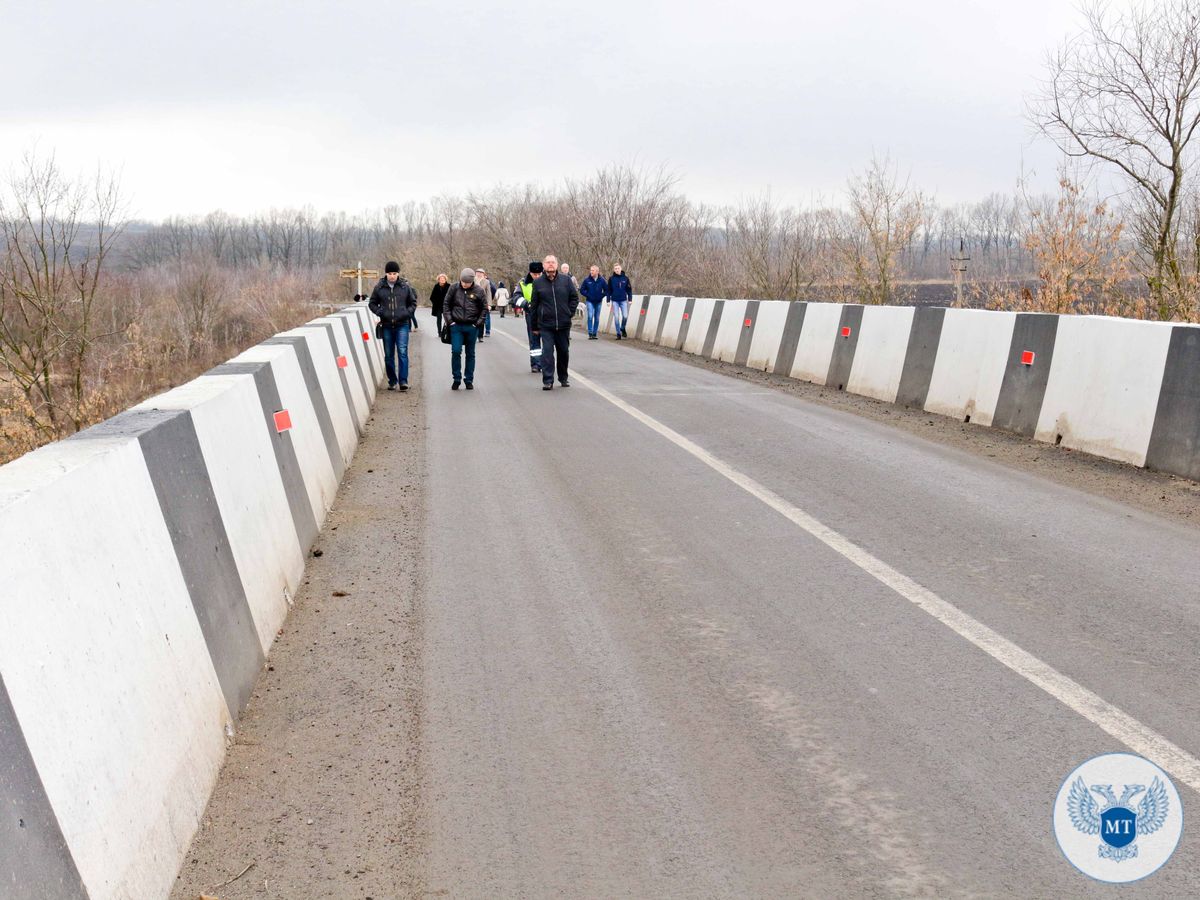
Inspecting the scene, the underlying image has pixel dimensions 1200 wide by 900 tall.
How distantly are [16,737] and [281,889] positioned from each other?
105cm

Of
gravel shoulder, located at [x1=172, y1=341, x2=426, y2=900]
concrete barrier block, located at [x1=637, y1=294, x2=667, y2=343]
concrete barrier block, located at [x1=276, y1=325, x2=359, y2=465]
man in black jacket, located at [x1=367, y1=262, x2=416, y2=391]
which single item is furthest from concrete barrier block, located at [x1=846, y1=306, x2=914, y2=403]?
concrete barrier block, located at [x1=637, y1=294, x2=667, y2=343]

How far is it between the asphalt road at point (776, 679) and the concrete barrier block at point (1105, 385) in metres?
1.28

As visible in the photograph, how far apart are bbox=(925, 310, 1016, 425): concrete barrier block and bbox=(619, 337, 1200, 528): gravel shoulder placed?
196 mm

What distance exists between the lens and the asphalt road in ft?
11.0

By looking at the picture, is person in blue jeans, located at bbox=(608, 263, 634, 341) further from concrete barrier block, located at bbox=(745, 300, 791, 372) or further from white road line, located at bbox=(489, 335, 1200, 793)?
white road line, located at bbox=(489, 335, 1200, 793)

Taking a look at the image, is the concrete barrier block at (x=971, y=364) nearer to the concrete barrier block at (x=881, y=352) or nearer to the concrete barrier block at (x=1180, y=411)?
the concrete barrier block at (x=881, y=352)

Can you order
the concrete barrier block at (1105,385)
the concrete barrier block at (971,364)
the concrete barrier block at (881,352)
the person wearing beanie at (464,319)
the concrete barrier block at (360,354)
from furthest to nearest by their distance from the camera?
the person wearing beanie at (464,319), the concrete barrier block at (360,354), the concrete barrier block at (881,352), the concrete barrier block at (971,364), the concrete barrier block at (1105,385)

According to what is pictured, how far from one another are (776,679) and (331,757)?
1779 millimetres

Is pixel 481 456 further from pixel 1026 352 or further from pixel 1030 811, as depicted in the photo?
pixel 1030 811

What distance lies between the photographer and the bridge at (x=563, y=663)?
3111 mm

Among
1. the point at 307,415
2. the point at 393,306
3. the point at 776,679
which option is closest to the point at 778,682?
the point at 776,679

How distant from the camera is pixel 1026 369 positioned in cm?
1147

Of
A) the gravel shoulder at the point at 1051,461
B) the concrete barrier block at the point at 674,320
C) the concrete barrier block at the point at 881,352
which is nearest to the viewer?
the gravel shoulder at the point at 1051,461

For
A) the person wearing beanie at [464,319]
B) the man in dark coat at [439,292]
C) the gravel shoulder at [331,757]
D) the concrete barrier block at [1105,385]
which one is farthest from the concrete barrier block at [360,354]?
the gravel shoulder at [331,757]
